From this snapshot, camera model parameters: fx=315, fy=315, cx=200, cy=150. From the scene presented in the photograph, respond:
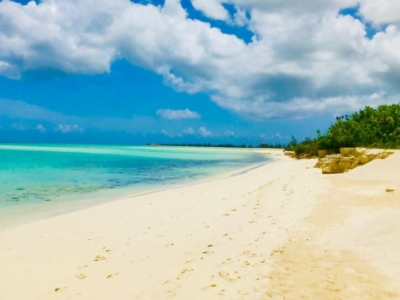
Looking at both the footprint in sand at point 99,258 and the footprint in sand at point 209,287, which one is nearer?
the footprint in sand at point 209,287

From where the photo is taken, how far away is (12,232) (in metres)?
8.12

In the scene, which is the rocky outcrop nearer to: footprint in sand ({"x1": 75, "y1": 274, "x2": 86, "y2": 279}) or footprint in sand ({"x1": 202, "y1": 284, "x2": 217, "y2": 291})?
footprint in sand ({"x1": 202, "y1": 284, "x2": 217, "y2": 291})

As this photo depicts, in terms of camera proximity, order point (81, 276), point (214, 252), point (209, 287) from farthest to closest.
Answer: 1. point (214, 252)
2. point (81, 276)
3. point (209, 287)

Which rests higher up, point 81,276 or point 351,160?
point 351,160

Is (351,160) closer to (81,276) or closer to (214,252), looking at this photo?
(214,252)

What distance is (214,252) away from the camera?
5.79 meters

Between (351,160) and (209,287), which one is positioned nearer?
(209,287)

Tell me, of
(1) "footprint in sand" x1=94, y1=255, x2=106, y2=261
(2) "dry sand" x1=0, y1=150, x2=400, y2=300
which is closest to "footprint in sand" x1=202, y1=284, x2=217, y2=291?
(2) "dry sand" x1=0, y1=150, x2=400, y2=300

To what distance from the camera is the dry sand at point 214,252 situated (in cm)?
425

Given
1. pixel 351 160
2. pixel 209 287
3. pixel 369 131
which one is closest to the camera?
pixel 209 287

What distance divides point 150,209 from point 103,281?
551 cm

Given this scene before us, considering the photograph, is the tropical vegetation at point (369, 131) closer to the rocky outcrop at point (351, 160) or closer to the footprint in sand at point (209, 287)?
the rocky outcrop at point (351, 160)

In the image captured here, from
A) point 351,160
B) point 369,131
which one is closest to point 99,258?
point 351,160

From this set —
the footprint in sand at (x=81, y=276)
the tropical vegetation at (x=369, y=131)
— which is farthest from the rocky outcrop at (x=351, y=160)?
the footprint in sand at (x=81, y=276)
